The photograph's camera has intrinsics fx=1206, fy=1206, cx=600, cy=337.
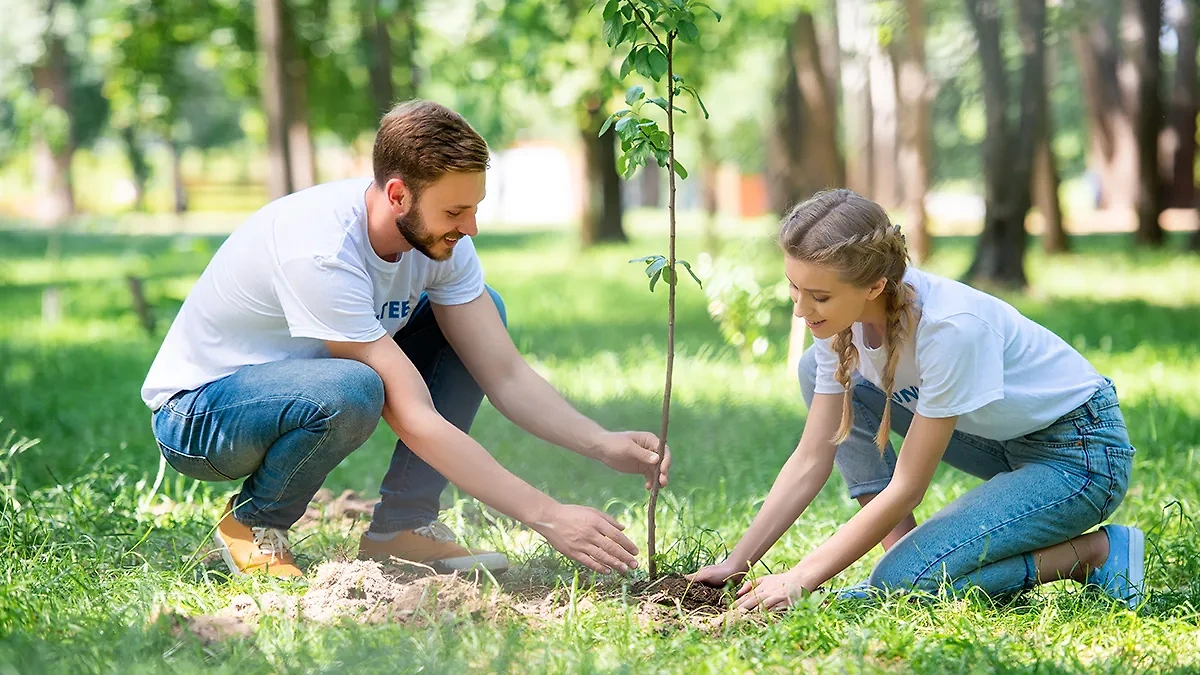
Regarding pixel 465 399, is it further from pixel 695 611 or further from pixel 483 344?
pixel 695 611

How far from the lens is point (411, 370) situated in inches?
123

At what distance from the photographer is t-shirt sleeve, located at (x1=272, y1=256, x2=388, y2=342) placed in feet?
9.94

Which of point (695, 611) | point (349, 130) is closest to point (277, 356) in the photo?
point (695, 611)

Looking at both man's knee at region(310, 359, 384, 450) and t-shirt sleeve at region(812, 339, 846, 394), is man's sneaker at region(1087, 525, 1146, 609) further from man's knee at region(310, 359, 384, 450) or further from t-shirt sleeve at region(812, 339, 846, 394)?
man's knee at region(310, 359, 384, 450)

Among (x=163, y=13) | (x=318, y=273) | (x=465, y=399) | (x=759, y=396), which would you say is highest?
(x=163, y=13)

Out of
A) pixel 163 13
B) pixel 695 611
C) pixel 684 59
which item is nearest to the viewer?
pixel 695 611

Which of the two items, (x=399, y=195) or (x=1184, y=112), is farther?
(x=1184, y=112)

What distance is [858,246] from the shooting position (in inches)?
111

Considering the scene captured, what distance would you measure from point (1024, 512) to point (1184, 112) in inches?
670

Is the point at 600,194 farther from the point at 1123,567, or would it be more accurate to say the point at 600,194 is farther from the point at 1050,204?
the point at 1123,567

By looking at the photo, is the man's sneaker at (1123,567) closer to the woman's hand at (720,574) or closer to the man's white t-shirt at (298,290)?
the woman's hand at (720,574)

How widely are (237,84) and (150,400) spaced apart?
1483 centimetres

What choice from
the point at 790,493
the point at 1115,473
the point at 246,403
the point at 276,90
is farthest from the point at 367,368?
the point at 276,90

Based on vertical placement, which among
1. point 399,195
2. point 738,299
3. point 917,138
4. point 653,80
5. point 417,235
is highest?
point 917,138
